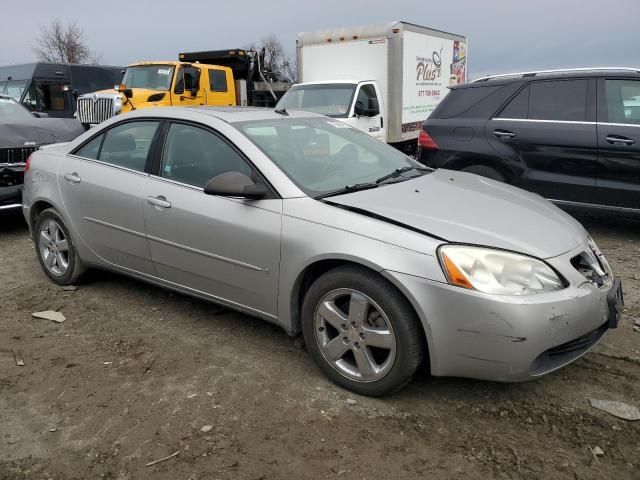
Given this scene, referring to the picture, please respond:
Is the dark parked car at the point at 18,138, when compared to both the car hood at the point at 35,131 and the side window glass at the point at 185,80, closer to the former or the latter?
the car hood at the point at 35,131

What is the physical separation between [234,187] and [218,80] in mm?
10637

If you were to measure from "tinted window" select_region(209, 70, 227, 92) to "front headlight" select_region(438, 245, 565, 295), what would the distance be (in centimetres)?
1121

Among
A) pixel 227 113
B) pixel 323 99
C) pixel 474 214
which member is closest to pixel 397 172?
pixel 474 214

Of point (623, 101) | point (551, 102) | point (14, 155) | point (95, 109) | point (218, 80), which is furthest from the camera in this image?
point (218, 80)

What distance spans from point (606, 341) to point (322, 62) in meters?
9.50

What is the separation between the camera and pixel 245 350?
3.59 metres

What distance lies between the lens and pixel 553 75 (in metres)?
5.98

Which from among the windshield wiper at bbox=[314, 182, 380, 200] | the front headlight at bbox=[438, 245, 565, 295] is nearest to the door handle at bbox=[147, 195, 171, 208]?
the windshield wiper at bbox=[314, 182, 380, 200]

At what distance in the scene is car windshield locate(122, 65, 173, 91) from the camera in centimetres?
1208

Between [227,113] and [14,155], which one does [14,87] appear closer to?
[14,155]

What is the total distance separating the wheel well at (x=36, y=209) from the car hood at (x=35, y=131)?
2.17 meters

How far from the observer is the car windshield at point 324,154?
343 cm

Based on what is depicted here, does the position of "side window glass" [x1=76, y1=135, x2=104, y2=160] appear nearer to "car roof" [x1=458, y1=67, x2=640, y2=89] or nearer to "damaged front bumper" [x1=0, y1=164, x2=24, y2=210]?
"damaged front bumper" [x1=0, y1=164, x2=24, y2=210]

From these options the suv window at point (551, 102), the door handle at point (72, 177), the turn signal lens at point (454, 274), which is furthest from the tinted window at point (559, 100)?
the door handle at point (72, 177)
